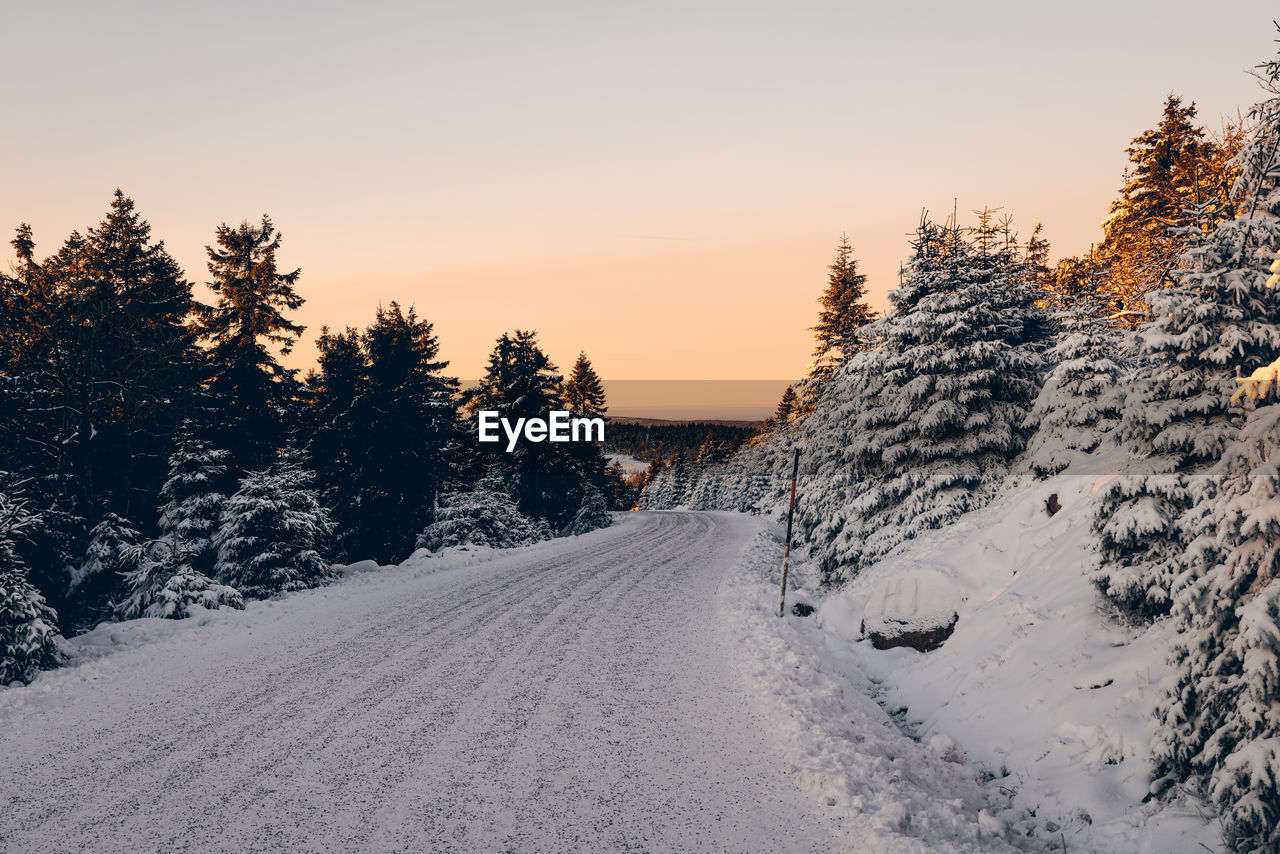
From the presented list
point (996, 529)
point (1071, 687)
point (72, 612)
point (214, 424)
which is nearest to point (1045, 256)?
point (996, 529)

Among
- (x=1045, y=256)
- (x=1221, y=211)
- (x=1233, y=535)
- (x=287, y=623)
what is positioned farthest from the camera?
(x=1045, y=256)

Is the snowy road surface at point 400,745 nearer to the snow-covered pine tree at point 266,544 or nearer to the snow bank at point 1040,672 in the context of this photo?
the snow bank at point 1040,672

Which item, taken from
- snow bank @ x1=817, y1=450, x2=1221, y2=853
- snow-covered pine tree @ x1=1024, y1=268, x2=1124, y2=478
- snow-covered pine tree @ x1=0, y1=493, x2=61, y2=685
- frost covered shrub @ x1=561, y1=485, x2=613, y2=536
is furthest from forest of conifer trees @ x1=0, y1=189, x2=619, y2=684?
snow-covered pine tree @ x1=1024, y1=268, x2=1124, y2=478

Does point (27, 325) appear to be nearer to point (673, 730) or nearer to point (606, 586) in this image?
point (606, 586)

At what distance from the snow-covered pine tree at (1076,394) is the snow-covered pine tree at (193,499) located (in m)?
18.9

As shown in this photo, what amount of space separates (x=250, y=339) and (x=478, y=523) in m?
11.3

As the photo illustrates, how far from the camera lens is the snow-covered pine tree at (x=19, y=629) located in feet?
25.0

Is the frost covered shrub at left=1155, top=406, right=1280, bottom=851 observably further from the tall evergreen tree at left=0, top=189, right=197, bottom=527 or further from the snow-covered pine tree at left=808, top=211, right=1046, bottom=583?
the tall evergreen tree at left=0, top=189, right=197, bottom=527

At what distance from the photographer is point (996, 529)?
11531mm

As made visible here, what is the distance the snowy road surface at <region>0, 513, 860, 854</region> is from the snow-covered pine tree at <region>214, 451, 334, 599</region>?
312 cm

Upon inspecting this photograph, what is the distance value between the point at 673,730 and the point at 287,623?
26.2 feet

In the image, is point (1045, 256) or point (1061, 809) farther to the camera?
point (1045, 256)

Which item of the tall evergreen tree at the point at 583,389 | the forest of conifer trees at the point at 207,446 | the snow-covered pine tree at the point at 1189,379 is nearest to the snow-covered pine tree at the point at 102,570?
the forest of conifer trees at the point at 207,446

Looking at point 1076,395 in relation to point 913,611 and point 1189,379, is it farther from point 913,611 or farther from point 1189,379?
point 1189,379
